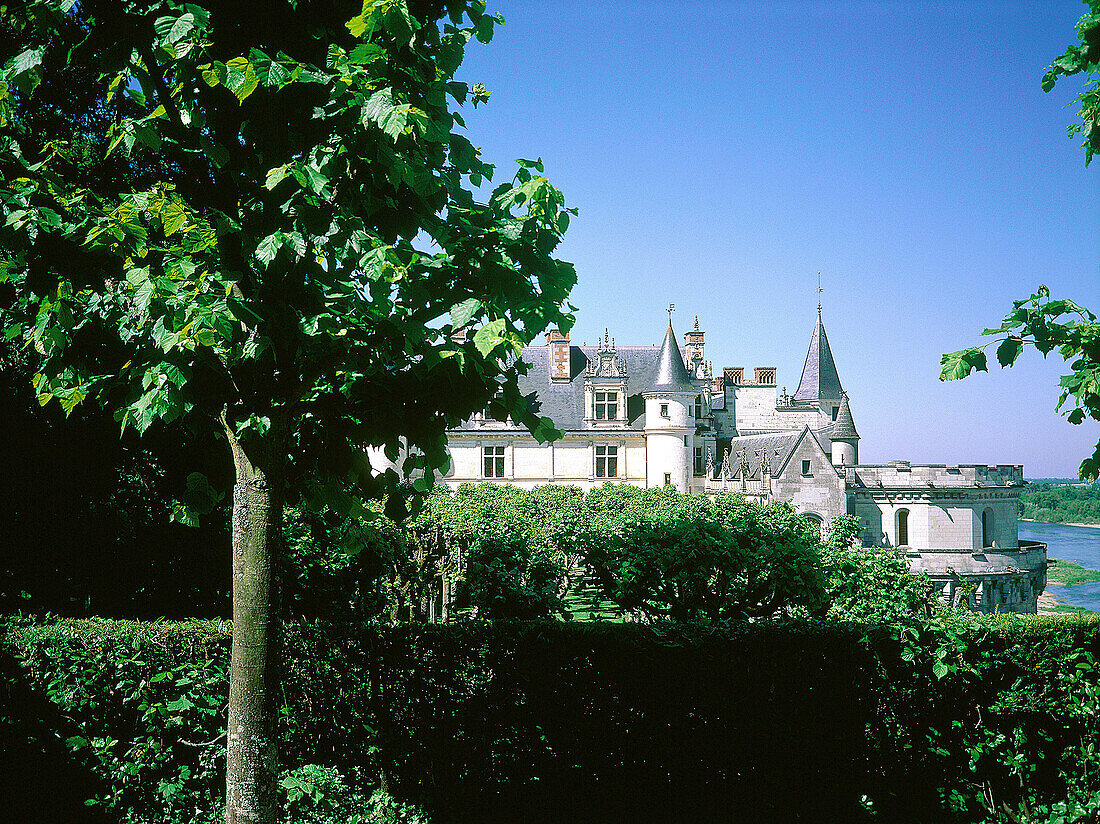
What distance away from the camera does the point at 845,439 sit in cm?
3541

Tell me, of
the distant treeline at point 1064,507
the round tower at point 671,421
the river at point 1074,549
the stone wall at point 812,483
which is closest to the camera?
the stone wall at point 812,483

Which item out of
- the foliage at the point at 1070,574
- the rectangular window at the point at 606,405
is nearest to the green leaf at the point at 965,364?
the rectangular window at the point at 606,405

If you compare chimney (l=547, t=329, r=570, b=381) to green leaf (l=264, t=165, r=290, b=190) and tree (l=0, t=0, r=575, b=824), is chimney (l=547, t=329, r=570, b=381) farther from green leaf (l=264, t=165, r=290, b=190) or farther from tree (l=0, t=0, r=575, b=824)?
green leaf (l=264, t=165, r=290, b=190)

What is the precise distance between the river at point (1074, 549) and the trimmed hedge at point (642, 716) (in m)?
50.4

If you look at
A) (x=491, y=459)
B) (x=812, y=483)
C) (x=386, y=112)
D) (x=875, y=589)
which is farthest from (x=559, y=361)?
(x=386, y=112)

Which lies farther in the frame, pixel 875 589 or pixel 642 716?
pixel 875 589

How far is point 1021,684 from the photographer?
5809 mm

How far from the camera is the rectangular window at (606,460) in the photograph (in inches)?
1483

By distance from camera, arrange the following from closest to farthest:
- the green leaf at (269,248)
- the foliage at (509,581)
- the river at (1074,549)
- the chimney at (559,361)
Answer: the green leaf at (269,248), the foliage at (509,581), the chimney at (559,361), the river at (1074,549)

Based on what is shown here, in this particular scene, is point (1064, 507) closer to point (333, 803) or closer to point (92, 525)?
point (333, 803)

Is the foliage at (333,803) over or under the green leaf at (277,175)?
under

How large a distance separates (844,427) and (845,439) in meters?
0.74

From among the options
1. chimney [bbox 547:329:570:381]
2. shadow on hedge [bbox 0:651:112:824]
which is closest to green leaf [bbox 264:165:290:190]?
shadow on hedge [bbox 0:651:112:824]

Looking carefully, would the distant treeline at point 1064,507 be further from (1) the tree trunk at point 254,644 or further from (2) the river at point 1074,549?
(1) the tree trunk at point 254,644
